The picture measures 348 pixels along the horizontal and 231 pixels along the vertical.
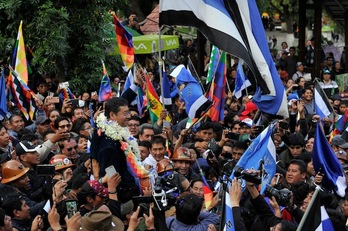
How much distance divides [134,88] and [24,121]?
186 centimetres

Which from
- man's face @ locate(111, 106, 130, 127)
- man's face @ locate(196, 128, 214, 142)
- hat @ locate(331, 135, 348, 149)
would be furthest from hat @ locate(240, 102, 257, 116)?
man's face @ locate(111, 106, 130, 127)

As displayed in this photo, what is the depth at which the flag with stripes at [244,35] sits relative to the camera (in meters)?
9.34

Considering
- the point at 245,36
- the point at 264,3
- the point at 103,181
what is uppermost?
the point at 245,36

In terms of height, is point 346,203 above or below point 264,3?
above

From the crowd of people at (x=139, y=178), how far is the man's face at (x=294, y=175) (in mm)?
14

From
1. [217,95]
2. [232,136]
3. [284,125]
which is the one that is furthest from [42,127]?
[284,125]

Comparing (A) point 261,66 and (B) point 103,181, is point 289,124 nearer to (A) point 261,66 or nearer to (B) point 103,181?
(A) point 261,66

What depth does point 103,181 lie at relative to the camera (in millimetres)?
7992

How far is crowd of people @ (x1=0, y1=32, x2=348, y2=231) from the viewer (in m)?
7.47

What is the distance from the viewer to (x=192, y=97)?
12.7m

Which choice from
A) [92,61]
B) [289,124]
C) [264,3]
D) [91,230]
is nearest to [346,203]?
[91,230]

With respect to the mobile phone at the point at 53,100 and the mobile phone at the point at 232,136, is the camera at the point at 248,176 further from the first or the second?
the mobile phone at the point at 53,100

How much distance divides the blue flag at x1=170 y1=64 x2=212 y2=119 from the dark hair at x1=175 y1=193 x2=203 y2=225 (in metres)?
5.00

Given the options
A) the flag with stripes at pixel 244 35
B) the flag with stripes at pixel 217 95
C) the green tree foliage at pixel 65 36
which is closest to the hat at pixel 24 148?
the flag with stripes at pixel 244 35
